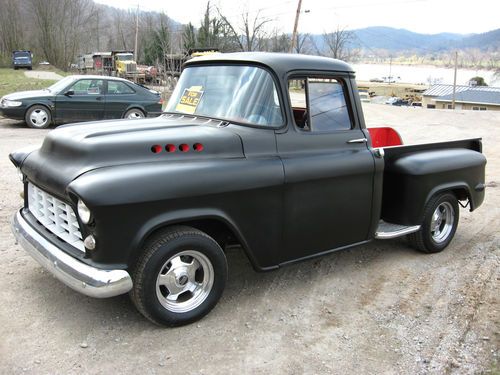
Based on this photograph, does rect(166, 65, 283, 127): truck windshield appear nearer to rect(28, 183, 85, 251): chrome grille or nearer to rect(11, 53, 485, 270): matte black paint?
rect(11, 53, 485, 270): matte black paint

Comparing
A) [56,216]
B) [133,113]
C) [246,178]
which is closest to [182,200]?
[246,178]

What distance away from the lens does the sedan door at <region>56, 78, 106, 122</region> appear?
42.9 feet

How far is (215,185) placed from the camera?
352 centimetres

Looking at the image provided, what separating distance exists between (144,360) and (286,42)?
65.7 m

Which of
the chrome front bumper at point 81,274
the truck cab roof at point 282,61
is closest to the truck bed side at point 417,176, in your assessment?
the truck cab roof at point 282,61

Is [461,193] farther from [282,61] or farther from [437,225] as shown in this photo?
[282,61]

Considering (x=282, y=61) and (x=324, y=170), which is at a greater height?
(x=282, y=61)

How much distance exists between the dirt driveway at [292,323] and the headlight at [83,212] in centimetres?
88

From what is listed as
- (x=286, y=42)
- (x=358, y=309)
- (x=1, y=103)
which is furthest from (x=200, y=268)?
(x=286, y=42)

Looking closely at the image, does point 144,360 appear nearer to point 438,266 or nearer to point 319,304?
point 319,304

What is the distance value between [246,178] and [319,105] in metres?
1.15

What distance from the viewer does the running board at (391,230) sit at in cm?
476

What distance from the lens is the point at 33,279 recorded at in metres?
4.32

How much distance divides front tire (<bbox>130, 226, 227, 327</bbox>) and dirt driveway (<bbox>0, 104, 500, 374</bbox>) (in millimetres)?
145
